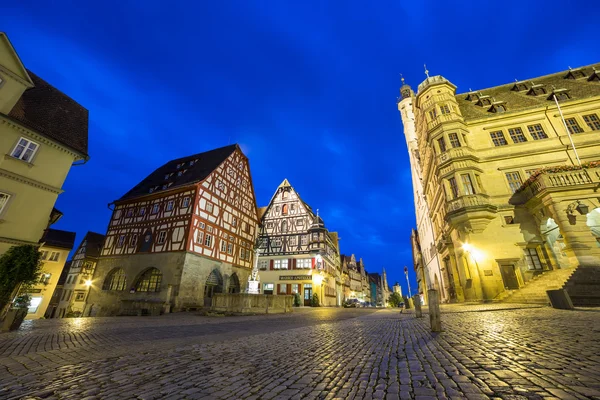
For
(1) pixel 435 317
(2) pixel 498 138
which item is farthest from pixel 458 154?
(1) pixel 435 317

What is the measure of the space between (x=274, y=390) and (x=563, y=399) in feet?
8.21

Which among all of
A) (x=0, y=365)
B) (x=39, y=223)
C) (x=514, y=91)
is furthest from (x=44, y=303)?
(x=514, y=91)

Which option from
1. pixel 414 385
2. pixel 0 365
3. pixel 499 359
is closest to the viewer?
pixel 414 385

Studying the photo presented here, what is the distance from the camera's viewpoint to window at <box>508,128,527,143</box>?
19.8 m

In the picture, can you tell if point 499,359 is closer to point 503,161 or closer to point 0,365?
point 0,365

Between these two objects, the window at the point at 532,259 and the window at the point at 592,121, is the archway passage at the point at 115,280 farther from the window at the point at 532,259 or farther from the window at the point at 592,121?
the window at the point at 592,121

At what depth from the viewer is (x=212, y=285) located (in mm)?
24906

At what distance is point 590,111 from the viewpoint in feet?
62.2

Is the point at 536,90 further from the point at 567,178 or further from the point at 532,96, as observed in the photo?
the point at 567,178

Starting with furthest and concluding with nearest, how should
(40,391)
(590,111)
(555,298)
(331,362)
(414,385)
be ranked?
(590,111) < (555,298) < (331,362) < (40,391) < (414,385)

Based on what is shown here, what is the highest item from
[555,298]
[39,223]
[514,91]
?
[514,91]

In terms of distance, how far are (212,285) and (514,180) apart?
27328 millimetres

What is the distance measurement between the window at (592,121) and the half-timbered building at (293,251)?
26079 millimetres

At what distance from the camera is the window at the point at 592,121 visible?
728 inches
